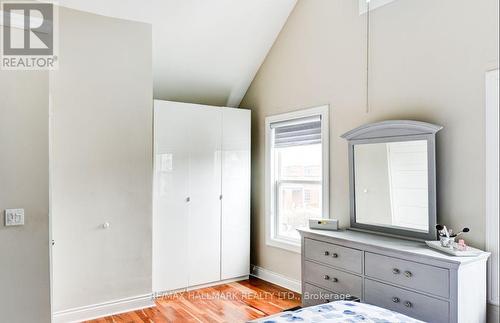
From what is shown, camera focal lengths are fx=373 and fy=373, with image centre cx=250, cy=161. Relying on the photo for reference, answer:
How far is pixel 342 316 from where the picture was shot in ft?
6.61

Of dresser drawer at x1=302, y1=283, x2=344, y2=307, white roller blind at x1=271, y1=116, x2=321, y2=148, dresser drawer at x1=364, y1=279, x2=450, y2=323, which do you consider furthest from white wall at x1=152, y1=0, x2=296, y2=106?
dresser drawer at x1=364, y1=279, x2=450, y2=323

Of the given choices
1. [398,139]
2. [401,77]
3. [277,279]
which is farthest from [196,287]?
[401,77]

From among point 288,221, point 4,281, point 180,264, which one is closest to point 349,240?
point 288,221

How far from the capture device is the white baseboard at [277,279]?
→ 404 centimetres

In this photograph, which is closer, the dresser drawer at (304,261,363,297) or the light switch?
the light switch

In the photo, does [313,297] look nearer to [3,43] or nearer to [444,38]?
[444,38]

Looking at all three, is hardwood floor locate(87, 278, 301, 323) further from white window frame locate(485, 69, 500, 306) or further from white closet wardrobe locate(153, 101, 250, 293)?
white window frame locate(485, 69, 500, 306)

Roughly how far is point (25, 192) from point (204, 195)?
2049mm

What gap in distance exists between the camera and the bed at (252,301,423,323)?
1.97 meters

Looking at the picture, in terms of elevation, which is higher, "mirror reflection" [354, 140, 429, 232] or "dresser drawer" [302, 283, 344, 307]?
"mirror reflection" [354, 140, 429, 232]

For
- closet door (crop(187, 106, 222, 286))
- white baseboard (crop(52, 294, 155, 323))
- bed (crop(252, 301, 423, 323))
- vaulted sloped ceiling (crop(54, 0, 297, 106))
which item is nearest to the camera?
bed (crop(252, 301, 423, 323))

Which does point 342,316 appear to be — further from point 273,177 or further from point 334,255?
point 273,177

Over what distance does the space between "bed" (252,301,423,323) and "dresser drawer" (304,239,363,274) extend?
0.68 meters

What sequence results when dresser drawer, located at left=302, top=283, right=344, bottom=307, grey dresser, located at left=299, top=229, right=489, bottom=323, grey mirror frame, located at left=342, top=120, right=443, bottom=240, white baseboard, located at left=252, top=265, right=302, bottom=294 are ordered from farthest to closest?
white baseboard, located at left=252, top=265, right=302, bottom=294, dresser drawer, located at left=302, top=283, right=344, bottom=307, grey mirror frame, located at left=342, top=120, right=443, bottom=240, grey dresser, located at left=299, top=229, right=489, bottom=323
